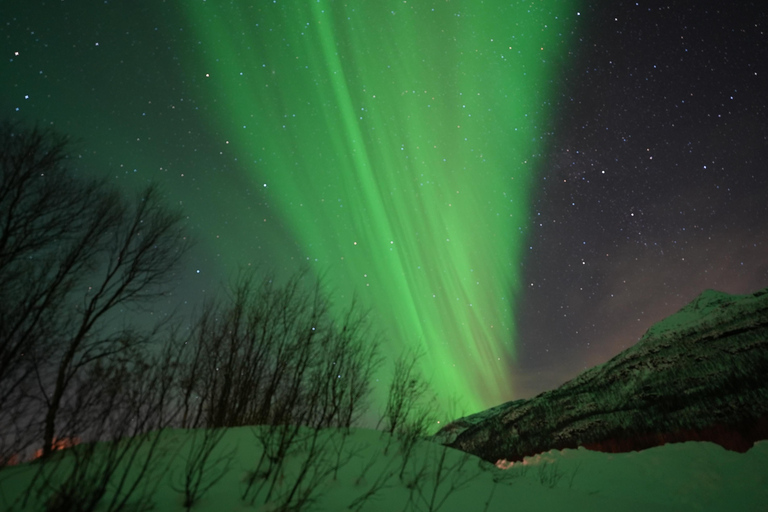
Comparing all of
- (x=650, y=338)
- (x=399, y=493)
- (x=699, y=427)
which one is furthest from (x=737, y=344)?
(x=399, y=493)

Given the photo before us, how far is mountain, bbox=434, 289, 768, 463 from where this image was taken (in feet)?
37.4

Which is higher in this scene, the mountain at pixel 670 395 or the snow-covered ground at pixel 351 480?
the mountain at pixel 670 395

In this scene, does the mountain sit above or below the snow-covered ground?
above

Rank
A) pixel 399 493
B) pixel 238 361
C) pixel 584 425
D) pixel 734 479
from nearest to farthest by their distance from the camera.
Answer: pixel 399 493 → pixel 238 361 → pixel 734 479 → pixel 584 425

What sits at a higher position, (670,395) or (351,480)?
(670,395)

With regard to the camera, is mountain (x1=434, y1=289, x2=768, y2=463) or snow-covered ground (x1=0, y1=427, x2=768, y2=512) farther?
mountain (x1=434, y1=289, x2=768, y2=463)

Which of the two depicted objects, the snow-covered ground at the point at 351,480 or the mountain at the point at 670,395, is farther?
the mountain at the point at 670,395

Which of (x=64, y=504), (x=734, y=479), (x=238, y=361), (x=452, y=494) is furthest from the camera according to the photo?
(x=734, y=479)

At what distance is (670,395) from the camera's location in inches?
523

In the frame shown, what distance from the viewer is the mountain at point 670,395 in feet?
37.4

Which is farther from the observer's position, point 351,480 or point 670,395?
point 670,395

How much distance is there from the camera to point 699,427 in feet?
38.9

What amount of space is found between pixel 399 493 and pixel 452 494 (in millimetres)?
824

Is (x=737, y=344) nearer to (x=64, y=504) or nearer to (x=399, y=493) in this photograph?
(x=399, y=493)
